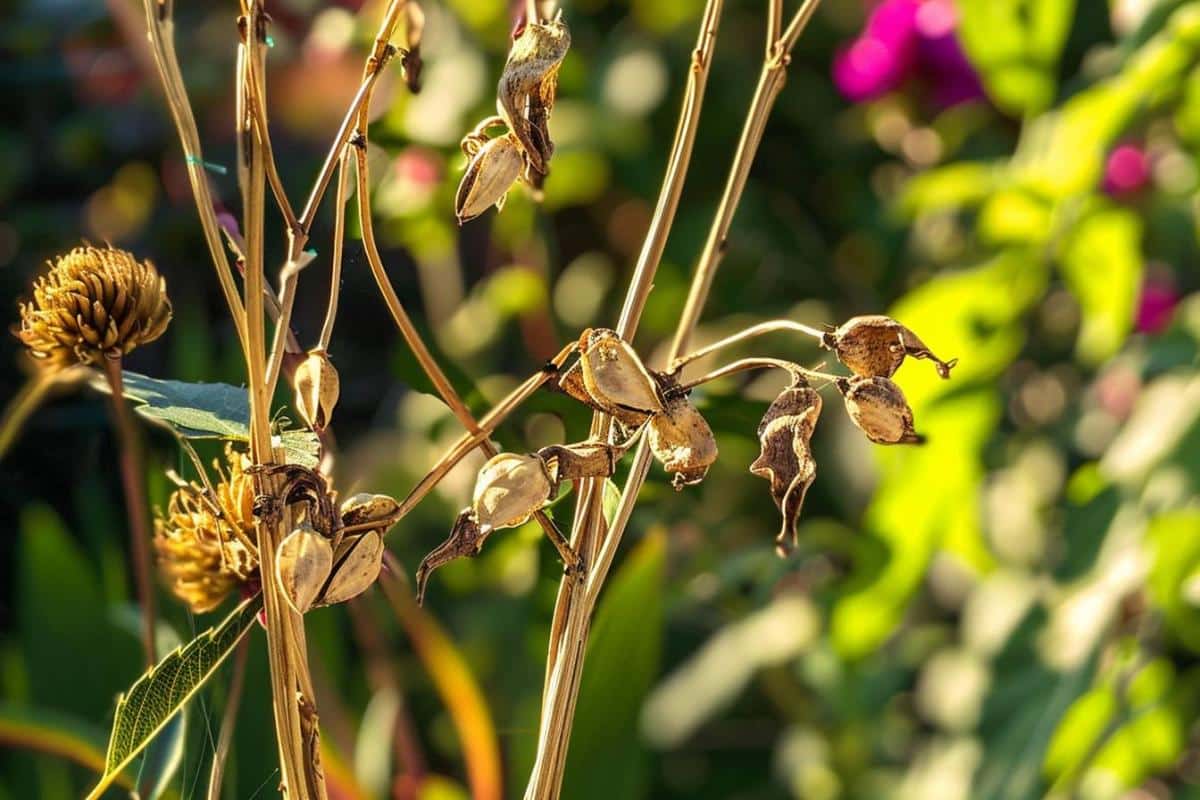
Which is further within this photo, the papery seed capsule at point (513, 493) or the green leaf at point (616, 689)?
the green leaf at point (616, 689)

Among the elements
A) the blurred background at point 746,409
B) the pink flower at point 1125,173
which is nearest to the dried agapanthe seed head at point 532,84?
the blurred background at point 746,409

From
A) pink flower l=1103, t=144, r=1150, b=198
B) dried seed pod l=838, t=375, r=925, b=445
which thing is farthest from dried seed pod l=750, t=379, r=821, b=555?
pink flower l=1103, t=144, r=1150, b=198

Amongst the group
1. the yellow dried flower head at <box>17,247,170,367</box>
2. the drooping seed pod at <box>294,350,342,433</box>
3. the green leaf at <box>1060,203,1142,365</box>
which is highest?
the green leaf at <box>1060,203,1142,365</box>

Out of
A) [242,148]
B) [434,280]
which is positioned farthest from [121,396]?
[434,280]

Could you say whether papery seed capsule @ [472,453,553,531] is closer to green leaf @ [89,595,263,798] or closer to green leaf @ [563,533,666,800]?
green leaf @ [89,595,263,798]

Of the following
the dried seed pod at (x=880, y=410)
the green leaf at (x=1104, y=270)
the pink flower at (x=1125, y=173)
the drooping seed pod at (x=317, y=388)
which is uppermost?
the pink flower at (x=1125, y=173)

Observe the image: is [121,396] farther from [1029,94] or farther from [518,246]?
[518,246]

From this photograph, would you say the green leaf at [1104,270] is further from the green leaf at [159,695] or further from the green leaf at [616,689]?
the green leaf at [159,695]
